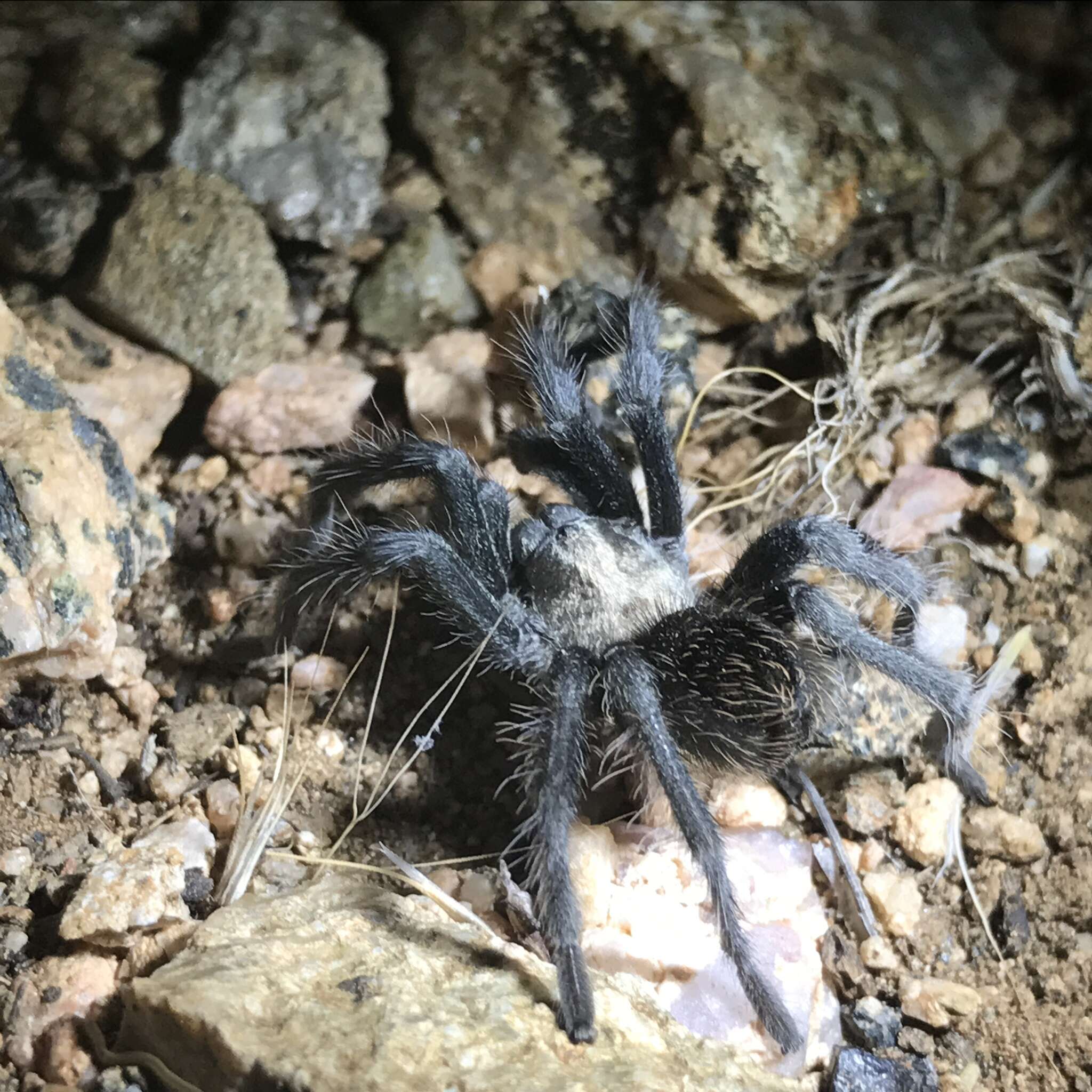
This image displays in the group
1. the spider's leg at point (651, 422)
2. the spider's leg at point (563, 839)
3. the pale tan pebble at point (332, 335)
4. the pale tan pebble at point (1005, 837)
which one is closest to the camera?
the spider's leg at point (563, 839)

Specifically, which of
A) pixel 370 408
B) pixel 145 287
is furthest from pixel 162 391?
pixel 370 408

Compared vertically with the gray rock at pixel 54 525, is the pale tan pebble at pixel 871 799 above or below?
below

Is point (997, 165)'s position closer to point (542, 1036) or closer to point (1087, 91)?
point (1087, 91)

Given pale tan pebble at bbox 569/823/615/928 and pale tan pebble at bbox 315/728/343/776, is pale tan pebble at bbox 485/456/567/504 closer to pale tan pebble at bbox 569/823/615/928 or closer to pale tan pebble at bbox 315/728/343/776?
pale tan pebble at bbox 315/728/343/776

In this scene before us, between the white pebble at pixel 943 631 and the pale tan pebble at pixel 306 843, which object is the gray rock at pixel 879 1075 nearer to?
the white pebble at pixel 943 631

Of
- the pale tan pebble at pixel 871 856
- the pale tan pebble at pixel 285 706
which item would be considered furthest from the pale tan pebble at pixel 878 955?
the pale tan pebble at pixel 285 706

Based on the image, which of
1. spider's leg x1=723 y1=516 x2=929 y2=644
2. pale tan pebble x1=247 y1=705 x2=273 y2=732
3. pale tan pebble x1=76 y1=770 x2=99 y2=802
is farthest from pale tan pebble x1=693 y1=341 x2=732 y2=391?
pale tan pebble x1=76 y1=770 x2=99 y2=802

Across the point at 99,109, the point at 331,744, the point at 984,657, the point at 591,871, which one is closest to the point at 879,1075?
the point at 591,871
